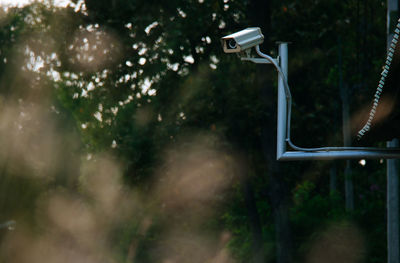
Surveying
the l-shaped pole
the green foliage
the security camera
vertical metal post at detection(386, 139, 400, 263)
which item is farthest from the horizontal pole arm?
the green foliage

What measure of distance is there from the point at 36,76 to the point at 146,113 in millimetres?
28181

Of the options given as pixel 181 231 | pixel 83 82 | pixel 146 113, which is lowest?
pixel 181 231

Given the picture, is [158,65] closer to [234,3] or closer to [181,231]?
[234,3]

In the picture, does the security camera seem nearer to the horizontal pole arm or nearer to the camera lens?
the camera lens

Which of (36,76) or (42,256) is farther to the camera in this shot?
(36,76)

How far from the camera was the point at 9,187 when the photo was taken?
37.0 metres

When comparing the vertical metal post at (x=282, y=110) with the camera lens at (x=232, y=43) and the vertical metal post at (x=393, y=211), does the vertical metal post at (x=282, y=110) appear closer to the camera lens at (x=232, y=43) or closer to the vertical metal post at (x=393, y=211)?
the camera lens at (x=232, y=43)

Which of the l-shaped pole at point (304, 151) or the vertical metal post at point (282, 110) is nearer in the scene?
the l-shaped pole at point (304, 151)

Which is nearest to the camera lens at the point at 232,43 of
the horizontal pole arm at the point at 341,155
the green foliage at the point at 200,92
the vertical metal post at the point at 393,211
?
the horizontal pole arm at the point at 341,155

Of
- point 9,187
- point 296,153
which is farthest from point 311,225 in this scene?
point 9,187

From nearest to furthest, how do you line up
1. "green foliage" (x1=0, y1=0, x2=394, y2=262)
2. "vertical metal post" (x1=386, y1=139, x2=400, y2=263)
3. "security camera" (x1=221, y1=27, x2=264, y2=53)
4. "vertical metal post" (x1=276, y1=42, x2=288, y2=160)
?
"security camera" (x1=221, y1=27, x2=264, y2=53)
"vertical metal post" (x1=276, y1=42, x2=288, y2=160)
"vertical metal post" (x1=386, y1=139, x2=400, y2=263)
"green foliage" (x1=0, y1=0, x2=394, y2=262)

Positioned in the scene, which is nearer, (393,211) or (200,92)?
(393,211)

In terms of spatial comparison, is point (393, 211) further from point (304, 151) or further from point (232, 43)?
point (232, 43)

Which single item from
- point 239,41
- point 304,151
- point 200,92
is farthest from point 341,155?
point 200,92
